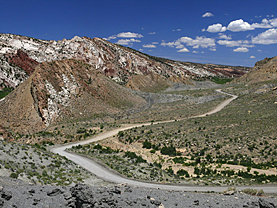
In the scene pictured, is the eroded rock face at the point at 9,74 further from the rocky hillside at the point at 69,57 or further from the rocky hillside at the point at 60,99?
the rocky hillside at the point at 60,99

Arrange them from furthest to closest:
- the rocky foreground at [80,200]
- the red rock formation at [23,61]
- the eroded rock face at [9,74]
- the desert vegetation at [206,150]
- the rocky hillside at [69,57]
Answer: the red rock formation at [23,61]
the rocky hillside at [69,57]
the eroded rock face at [9,74]
the desert vegetation at [206,150]
the rocky foreground at [80,200]

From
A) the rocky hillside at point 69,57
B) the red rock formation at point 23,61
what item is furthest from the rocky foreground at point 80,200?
the red rock formation at point 23,61

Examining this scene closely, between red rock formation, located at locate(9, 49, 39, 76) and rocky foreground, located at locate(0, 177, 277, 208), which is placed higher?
red rock formation, located at locate(9, 49, 39, 76)

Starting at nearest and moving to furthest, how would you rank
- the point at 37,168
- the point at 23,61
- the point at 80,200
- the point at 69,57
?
the point at 80,200 → the point at 37,168 → the point at 23,61 → the point at 69,57

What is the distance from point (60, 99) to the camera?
132ft

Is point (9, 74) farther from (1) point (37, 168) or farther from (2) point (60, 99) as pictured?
(1) point (37, 168)

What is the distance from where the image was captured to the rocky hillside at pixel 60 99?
3484 centimetres

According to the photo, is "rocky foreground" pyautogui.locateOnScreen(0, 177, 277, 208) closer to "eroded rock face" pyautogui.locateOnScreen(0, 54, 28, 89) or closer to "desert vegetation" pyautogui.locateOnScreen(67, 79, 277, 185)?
"desert vegetation" pyautogui.locateOnScreen(67, 79, 277, 185)

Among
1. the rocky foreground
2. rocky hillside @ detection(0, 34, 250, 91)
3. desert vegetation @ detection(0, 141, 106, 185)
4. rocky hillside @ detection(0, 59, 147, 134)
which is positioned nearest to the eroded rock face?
rocky hillside @ detection(0, 34, 250, 91)

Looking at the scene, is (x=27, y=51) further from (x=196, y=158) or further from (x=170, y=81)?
(x=196, y=158)

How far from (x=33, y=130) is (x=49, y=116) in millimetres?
4036

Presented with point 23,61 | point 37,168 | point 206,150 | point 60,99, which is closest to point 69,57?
point 23,61

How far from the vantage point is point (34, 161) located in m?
14.4

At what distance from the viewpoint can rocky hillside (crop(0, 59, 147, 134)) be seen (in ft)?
114
